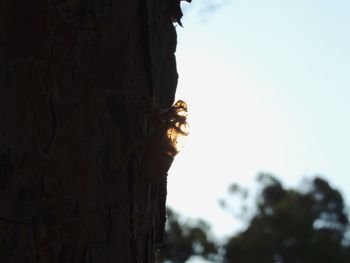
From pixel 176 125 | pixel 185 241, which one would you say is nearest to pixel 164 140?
pixel 176 125

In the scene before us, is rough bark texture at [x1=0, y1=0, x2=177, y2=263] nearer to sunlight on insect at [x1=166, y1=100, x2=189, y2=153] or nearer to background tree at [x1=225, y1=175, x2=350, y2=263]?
Answer: sunlight on insect at [x1=166, y1=100, x2=189, y2=153]

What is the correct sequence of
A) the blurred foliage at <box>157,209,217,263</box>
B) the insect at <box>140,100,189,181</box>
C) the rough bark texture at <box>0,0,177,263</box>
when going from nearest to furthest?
the rough bark texture at <box>0,0,177,263</box>, the insect at <box>140,100,189,181</box>, the blurred foliage at <box>157,209,217,263</box>

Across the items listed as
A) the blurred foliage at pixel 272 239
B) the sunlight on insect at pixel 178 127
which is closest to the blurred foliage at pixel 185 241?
the blurred foliage at pixel 272 239

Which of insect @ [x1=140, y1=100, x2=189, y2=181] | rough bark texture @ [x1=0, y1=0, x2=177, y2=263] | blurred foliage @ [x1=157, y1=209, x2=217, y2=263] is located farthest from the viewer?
blurred foliage @ [x1=157, y1=209, x2=217, y2=263]

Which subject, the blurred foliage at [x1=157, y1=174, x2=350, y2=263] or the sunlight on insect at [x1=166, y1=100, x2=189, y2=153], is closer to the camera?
the sunlight on insect at [x1=166, y1=100, x2=189, y2=153]

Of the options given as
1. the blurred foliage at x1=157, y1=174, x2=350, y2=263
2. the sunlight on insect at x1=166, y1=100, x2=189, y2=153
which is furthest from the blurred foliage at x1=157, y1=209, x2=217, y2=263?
the sunlight on insect at x1=166, y1=100, x2=189, y2=153

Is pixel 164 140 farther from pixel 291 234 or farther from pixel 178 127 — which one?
pixel 291 234

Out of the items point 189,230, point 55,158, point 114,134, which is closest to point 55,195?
point 55,158
